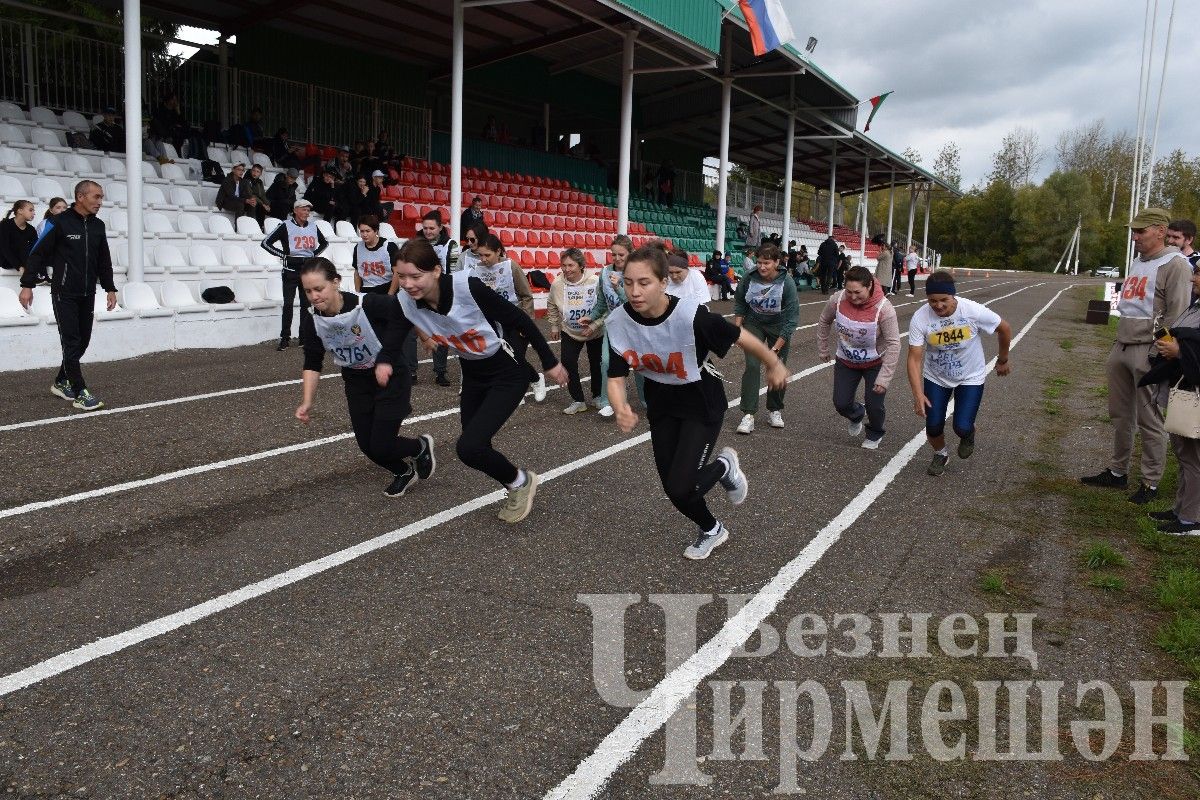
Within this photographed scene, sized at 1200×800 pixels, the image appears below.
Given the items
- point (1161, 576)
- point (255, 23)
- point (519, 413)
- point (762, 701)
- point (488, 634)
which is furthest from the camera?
point (255, 23)

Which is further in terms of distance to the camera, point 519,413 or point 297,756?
point 519,413

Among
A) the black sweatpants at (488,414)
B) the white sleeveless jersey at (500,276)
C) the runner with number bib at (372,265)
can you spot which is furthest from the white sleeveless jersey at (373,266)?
the black sweatpants at (488,414)

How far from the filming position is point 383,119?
23.2 m

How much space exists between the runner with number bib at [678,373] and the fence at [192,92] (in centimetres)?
1613

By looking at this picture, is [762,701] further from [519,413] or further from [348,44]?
[348,44]

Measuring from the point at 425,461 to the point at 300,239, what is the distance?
673 centimetres

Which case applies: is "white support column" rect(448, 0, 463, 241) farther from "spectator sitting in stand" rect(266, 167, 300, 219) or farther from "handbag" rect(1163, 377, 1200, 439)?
"handbag" rect(1163, 377, 1200, 439)

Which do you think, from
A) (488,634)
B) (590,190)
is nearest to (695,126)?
(590,190)

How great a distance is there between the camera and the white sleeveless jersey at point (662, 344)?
15.5 ft

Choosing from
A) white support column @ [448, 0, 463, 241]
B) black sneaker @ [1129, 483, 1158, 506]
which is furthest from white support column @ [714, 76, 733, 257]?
black sneaker @ [1129, 483, 1158, 506]

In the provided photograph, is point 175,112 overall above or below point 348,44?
below

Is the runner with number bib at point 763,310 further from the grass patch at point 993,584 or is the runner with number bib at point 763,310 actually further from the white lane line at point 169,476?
the grass patch at point 993,584

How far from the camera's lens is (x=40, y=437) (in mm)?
7234

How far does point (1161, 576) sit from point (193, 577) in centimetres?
548
